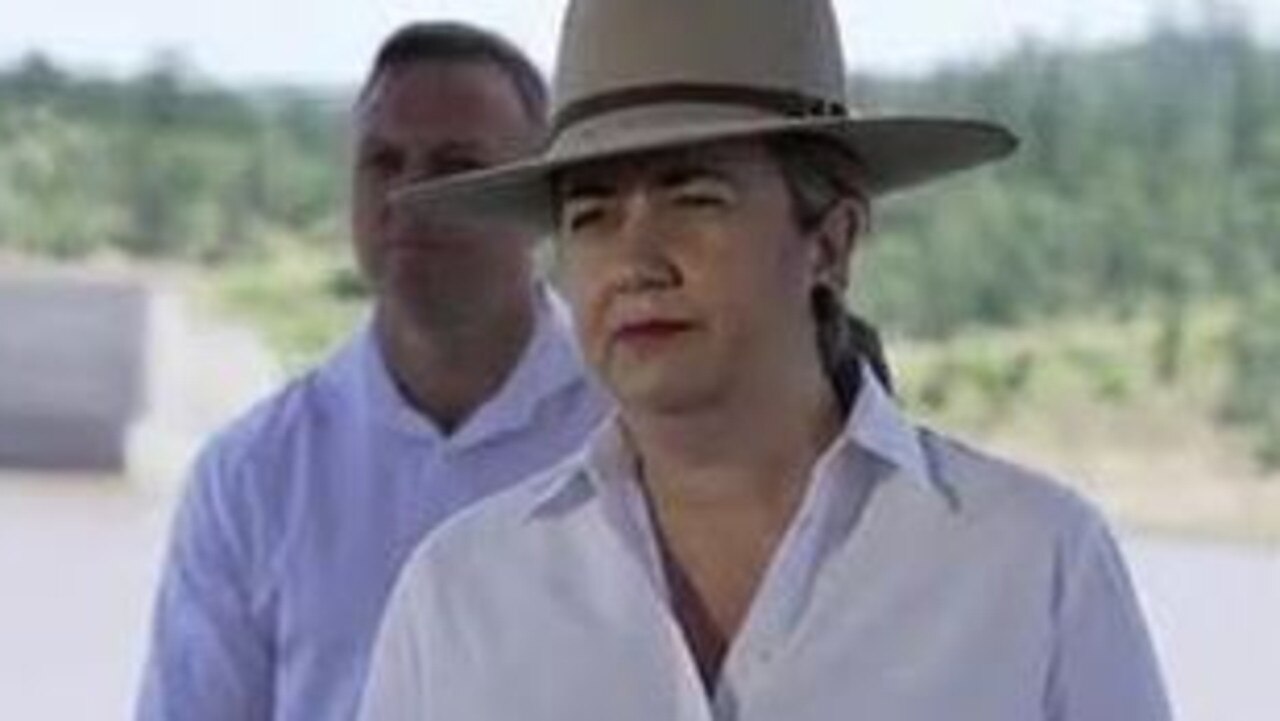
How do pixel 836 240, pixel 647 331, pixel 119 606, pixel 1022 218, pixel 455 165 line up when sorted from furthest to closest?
pixel 119 606 → pixel 1022 218 → pixel 455 165 → pixel 836 240 → pixel 647 331

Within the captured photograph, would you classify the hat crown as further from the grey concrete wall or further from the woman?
the grey concrete wall

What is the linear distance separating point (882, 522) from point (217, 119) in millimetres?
1285

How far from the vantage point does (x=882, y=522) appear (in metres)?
1.51

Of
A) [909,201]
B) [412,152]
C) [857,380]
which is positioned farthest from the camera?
[909,201]

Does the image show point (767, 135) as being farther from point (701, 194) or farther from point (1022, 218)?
point (1022, 218)

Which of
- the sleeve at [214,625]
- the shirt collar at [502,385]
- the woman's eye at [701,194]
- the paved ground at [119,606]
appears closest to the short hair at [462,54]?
the shirt collar at [502,385]

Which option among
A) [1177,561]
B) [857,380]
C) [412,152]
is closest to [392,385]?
[412,152]

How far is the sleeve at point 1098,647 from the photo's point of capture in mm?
1464

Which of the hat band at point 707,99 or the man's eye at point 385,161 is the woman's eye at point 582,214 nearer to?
the hat band at point 707,99

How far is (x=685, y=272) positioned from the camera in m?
1.43

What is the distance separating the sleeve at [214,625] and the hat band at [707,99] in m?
0.62

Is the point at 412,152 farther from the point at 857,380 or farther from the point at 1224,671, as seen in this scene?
the point at 1224,671

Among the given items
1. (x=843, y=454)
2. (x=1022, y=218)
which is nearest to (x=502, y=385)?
(x=843, y=454)

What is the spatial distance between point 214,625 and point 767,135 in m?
0.71
